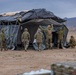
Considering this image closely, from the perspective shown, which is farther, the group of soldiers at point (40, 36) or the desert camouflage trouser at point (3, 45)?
the desert camouflage trouser at point (3, 45)

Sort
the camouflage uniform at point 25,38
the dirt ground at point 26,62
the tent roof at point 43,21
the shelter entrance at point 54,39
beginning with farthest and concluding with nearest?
the shelter entrance at point 54,39 < the tent roof at point 43,21 < the camouflage uniform at point 25,38 < the dirt ground at point 26,62

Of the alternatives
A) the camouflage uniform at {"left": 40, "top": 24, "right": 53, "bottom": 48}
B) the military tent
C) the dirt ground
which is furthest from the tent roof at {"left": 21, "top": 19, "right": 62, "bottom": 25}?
the dirt ground

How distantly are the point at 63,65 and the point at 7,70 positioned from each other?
499cm

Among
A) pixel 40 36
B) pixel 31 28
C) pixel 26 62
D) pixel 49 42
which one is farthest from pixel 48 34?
pixel 26 62

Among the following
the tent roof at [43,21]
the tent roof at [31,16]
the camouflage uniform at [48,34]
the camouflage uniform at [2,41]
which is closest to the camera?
the camouflage uniform at [48,34]

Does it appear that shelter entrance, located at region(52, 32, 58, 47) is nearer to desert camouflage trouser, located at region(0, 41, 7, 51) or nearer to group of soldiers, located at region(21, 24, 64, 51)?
group of soldiers, located at region(21, 24, 64, 51)

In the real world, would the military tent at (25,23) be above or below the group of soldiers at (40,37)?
above

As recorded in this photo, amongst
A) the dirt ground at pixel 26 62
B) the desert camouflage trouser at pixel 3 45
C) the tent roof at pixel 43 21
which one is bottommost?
the dirt ground at pixel 26 62

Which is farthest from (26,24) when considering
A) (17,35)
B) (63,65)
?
(63,65)

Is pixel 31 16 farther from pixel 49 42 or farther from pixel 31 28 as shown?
pixel 49 42

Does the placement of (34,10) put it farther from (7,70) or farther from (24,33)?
(7,70)

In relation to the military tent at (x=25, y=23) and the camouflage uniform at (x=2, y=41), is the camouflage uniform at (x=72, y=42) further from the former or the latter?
the camouflage uniform at (x=2, y=41)

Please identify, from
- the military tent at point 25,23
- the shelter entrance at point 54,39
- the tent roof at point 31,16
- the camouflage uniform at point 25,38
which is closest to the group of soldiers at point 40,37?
the camouflage uniform at point 25,38

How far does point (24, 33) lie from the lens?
21.1 meters
